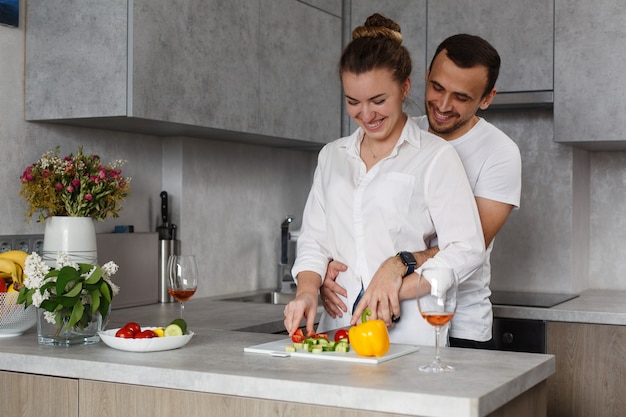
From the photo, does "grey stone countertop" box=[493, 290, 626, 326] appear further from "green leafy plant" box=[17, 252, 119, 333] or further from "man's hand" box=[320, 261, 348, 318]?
"green leafy plant" box=[17, 252, 119, 333]

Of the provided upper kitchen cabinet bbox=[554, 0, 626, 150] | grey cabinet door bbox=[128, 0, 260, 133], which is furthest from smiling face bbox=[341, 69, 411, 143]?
upper kitchen cabinet bbox=[554, 0, 626, 150]

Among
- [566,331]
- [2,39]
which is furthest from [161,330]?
[566,331]

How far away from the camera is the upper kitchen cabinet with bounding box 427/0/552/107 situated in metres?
3.58

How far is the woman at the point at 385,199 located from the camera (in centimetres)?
214

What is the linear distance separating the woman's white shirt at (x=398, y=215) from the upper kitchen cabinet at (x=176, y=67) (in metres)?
0.77

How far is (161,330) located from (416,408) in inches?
29.3

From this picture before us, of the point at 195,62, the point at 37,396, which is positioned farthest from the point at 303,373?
the point at 195,62

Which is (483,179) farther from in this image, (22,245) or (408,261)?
(22,245)

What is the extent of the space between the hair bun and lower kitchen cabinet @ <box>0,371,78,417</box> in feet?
3.60

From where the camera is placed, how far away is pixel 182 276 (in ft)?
7.25

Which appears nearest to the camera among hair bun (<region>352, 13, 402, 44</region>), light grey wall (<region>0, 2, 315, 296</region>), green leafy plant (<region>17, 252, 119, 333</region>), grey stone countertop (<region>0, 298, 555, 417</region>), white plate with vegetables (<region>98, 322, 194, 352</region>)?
grey stone countertop (<region>0, 298, 555, 417</region>)

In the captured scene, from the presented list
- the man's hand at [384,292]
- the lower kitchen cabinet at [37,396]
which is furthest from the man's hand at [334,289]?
the lower kitchen cabinet at [37,396]

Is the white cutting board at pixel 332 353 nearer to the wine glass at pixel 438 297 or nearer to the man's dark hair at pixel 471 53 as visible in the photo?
the wine glass at pixel 438 297

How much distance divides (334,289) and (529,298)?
145 cm
